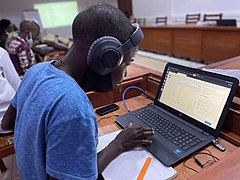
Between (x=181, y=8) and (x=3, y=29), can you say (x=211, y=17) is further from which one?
(x=3, y=29)

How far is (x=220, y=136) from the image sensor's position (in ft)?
2.60

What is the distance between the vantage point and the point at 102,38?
577mm

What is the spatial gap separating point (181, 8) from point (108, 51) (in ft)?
18.9

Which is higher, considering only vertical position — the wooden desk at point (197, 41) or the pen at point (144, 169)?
the pen at point (144, 169)

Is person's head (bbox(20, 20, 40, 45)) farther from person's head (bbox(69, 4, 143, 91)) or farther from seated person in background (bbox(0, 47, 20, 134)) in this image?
person's head (bbox(69, 4, 143, 91))

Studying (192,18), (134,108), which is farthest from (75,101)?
(192,18)

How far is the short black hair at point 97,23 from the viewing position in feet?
1.86

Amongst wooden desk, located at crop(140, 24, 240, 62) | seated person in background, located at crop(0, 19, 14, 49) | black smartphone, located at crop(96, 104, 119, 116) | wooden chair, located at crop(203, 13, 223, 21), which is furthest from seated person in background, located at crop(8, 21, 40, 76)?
wooden chair, located at crop(203, 13, 223, 21)

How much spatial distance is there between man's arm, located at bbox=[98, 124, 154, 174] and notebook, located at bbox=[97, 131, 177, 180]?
0.08 feet

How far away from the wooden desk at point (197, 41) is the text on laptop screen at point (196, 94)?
306cm

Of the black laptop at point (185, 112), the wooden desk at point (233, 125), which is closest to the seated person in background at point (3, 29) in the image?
the black laptop at point (185, 112)

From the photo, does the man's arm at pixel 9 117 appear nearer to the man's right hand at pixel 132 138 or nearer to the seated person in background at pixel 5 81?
the man's right hand at pixel 132 138

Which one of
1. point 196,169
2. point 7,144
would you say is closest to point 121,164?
point 196,169

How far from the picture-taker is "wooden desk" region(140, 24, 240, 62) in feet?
11.6
